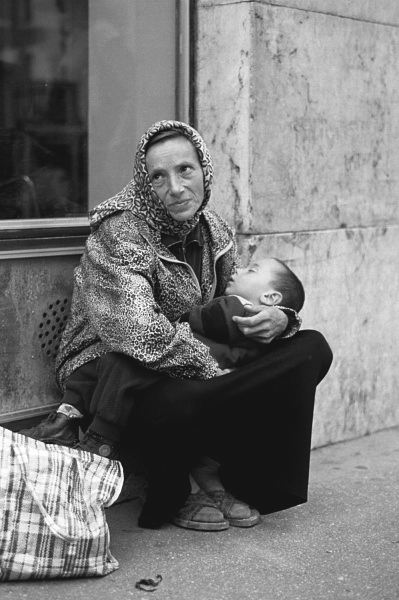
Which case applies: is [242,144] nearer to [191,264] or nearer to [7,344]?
[191,264]

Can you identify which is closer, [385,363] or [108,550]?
[108,550]

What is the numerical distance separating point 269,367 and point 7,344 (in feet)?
3.58

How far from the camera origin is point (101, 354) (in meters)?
3.87

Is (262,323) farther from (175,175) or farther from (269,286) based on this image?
(175,175)

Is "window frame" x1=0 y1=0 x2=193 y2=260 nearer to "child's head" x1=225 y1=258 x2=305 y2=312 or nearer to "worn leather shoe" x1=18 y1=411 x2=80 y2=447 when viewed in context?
"worn leather shoe" x1=18 y1=411 x2=80 y2=447

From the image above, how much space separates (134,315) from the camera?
3.66 m

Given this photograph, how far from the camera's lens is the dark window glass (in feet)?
14.0

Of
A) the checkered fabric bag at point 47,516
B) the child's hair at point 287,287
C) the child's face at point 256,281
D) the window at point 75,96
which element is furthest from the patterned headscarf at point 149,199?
the checkered fabric bag at point 47,516

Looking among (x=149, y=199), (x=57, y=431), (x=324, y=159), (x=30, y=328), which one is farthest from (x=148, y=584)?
(x=324, y=159)

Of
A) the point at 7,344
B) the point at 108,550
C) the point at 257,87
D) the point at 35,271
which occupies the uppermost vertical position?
the point at 257,87

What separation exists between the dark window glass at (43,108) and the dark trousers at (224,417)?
854 millimetres

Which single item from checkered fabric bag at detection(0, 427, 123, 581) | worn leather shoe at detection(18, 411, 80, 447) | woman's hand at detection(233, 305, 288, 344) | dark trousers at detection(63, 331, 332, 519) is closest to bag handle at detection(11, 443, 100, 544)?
checkered fabric bag at detection(0, 427, 123, 581)

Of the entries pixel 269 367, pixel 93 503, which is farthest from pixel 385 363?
pixel 93 503

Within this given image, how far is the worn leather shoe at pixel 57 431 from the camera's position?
3898 mm
